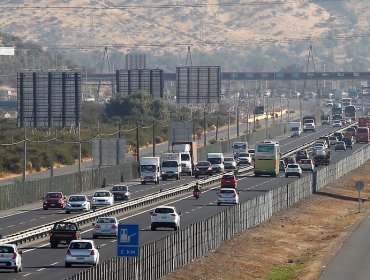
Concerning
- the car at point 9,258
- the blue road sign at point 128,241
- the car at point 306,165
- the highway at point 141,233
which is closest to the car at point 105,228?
the highway at point 141,233

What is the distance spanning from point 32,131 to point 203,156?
25.7m

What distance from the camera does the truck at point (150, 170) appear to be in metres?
117

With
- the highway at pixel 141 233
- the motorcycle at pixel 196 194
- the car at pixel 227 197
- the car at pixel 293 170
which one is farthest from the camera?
the car at pixel 293 170

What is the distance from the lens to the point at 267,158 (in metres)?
123

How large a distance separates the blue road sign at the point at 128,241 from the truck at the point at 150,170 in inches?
2843

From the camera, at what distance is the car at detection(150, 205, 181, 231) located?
242 feet

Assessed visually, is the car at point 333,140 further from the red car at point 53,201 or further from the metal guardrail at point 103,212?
the red car at point 53,201

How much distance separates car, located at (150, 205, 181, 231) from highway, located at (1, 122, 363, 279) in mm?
423

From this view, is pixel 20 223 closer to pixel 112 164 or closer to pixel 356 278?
pixel 356 278

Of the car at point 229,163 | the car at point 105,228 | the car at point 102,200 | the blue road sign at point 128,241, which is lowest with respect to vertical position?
the car at point 229,163

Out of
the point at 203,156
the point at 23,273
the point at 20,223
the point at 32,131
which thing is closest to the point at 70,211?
the point at 20,223

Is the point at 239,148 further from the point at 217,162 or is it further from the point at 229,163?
the point at 217,162

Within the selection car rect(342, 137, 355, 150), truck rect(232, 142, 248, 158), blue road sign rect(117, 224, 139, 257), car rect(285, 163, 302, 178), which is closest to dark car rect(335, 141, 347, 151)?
car rect(342, 137, 355, 150)

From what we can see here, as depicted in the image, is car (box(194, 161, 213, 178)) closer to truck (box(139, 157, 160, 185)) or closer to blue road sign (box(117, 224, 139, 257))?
truck (box(139, 157, 160, 185))
